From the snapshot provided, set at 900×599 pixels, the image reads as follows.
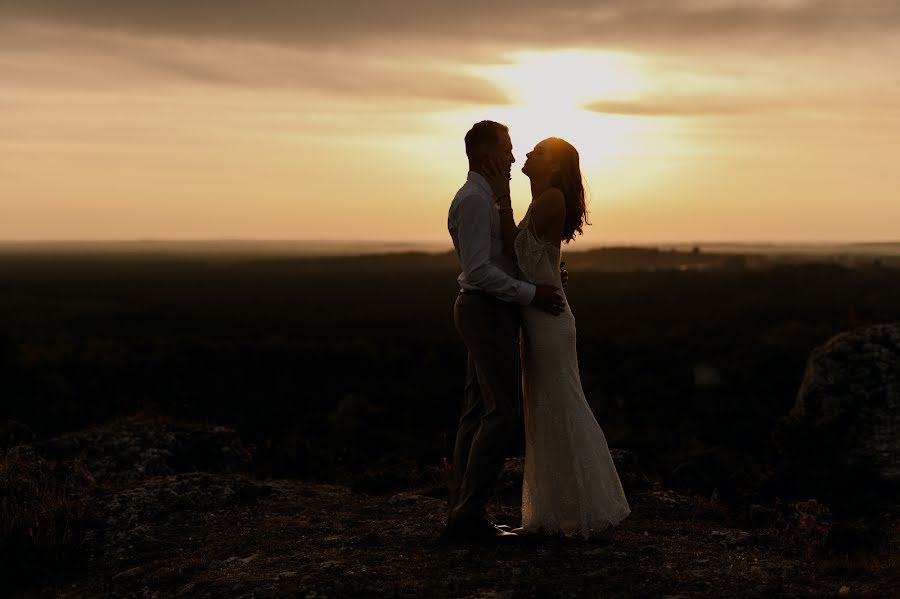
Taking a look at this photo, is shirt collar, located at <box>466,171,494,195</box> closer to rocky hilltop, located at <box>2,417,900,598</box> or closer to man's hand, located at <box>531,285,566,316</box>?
man's hand, located at <box>531,285,566,316</box>

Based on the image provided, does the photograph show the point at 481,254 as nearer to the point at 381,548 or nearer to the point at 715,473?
the point at 381,548

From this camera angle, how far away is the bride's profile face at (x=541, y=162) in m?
5.92

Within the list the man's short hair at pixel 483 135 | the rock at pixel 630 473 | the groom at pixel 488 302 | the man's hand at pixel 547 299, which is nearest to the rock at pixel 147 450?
the rock at pixel 630 473

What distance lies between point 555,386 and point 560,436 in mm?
370

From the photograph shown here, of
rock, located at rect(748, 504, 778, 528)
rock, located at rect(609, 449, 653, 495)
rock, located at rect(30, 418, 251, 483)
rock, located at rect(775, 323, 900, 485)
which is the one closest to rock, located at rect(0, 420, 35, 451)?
rock, located at rect(30, 418, 251, 483)

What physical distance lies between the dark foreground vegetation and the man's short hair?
2.89 m

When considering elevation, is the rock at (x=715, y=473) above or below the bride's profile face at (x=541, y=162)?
below

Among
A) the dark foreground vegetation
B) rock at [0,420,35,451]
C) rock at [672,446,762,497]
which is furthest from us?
rock at [0,420,35,451]

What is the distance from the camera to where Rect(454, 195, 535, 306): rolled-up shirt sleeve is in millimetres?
5688

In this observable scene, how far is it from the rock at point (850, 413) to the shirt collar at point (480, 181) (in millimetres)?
5677

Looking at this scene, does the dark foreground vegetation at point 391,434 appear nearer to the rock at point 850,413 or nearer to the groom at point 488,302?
the rock at point 850,413

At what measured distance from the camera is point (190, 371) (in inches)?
1179

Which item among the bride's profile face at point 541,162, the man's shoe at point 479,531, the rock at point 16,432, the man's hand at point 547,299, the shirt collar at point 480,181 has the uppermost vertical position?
the bride's profile face at point 541,162

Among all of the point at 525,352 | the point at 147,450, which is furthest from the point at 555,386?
the point at 147,450
